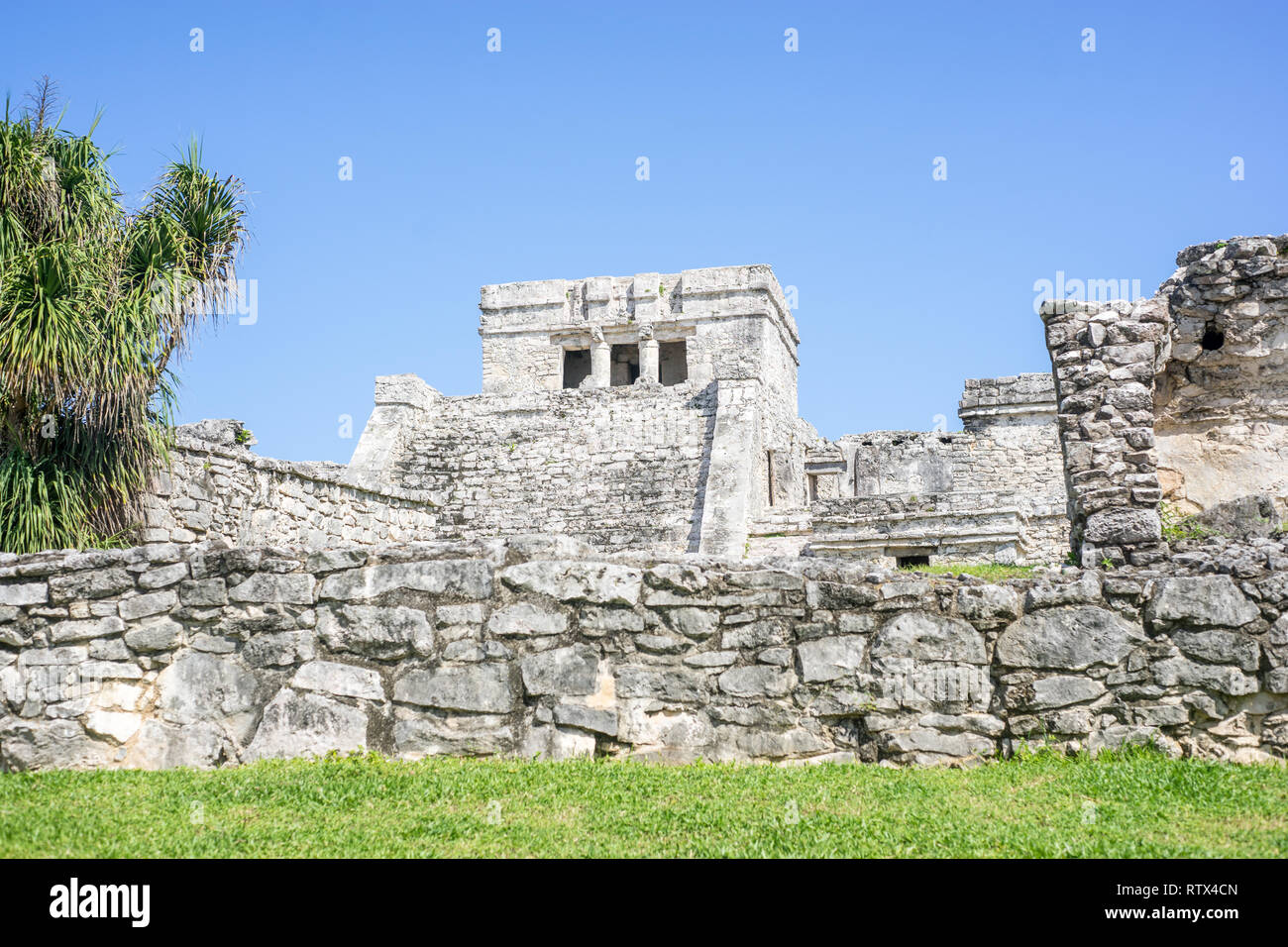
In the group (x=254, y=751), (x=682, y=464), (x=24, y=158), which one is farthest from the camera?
(x=682, y=464)

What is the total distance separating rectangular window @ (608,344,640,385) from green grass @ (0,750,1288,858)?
73.7 ft

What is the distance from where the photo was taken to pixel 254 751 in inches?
190

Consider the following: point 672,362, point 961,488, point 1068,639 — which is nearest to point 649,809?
point 1068,639

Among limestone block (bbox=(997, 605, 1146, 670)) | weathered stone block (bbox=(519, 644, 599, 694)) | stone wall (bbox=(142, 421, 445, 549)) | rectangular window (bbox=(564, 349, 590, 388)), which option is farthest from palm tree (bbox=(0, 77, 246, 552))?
rectangular window (bbox=(564, 349, 590, 388))

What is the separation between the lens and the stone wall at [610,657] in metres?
4.54

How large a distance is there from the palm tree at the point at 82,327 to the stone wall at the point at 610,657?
9.88 feet

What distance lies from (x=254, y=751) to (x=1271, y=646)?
14.4ft

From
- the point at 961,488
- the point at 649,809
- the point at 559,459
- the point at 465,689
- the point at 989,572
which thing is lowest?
the point at 649,809

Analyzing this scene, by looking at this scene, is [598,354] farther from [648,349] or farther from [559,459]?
[559,459]

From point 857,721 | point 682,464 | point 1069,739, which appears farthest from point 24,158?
point 682,464

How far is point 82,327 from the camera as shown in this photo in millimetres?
7824

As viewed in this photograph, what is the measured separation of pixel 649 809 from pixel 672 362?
2346 cm

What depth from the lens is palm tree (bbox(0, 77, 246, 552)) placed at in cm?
754
